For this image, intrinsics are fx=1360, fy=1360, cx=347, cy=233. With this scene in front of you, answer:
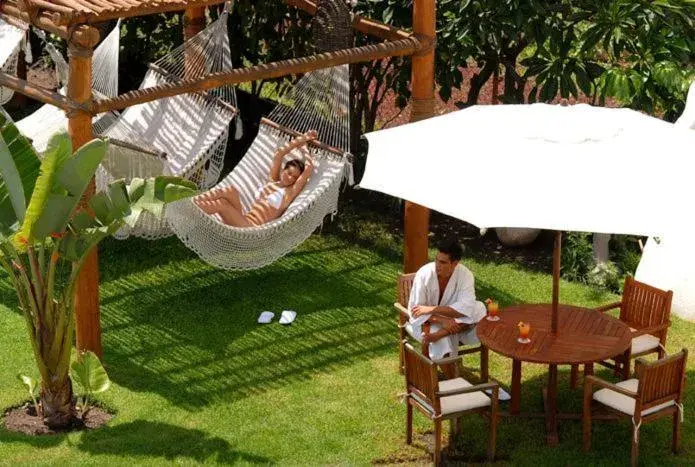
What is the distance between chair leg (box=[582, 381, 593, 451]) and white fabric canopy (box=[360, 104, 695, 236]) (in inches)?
44.2

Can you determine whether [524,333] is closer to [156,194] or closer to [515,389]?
[515,389]

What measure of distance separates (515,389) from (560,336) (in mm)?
402

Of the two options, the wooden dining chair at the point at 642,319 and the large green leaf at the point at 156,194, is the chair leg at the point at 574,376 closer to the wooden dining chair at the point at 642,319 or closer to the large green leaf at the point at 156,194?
the wooden dining chair at the point at 642,319

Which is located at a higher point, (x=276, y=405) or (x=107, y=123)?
(x=107, y=123)

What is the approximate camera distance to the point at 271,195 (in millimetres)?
9484

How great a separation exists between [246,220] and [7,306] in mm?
1727

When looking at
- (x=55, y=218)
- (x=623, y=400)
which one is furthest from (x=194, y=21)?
(x=623, y=400)

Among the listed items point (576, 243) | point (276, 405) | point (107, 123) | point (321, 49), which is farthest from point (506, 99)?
point (276, 405)

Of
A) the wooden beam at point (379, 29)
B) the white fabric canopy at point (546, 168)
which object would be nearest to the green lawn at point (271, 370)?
the white fabric canopy at point (546, 168)

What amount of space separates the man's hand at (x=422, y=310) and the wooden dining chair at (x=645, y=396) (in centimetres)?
99

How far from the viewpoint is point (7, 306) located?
927cm

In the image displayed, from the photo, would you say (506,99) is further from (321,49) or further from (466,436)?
(466,436)

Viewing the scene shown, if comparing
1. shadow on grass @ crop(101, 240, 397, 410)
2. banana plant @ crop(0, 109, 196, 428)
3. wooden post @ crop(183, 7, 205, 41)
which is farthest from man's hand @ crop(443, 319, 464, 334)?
wooden post @ crop(183, 7, 205, 41)

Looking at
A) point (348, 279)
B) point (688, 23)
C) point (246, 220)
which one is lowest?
point (348, 279)
